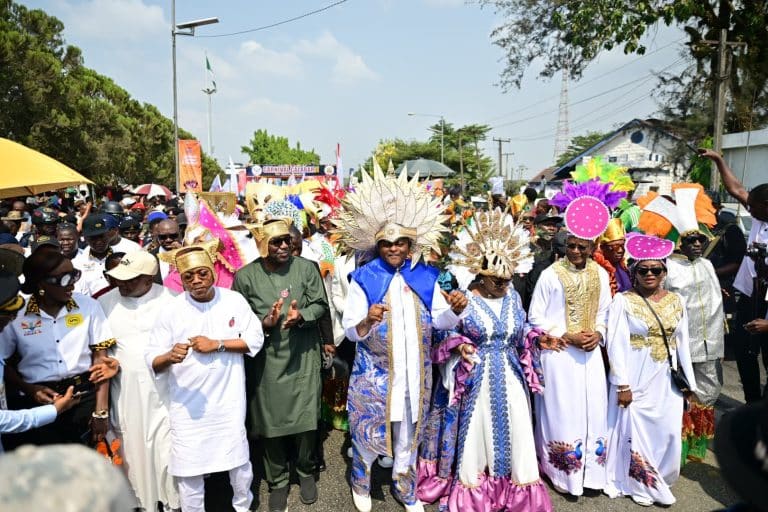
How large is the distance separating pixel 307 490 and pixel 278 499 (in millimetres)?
237

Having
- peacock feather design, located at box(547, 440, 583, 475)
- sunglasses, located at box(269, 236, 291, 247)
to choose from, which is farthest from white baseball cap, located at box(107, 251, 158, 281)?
peacock feather design, located at box(547, 440, 583, 475)

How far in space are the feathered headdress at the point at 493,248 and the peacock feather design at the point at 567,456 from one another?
1.34m

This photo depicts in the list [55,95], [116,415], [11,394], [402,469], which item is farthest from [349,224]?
[55,95]

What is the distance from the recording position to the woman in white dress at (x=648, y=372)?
11.9 ft

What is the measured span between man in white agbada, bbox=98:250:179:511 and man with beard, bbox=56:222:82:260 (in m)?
2.36

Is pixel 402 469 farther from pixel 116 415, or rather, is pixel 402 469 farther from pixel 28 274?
pixel 28 274

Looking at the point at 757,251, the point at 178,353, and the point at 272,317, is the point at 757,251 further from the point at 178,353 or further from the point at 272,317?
the point at 178,353

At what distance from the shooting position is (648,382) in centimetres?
367

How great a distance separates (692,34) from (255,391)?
53.7 ft

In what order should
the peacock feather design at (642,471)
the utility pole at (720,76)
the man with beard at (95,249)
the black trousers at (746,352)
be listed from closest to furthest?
the peacock feather design at (642,471) → the black trousers at (746,352) → the man with beard at (95,249) → the utility pole at (720,76)

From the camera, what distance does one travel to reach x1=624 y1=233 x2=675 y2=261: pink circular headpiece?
3533mm

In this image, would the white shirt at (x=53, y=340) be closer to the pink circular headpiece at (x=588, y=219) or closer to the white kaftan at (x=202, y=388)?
the white kaftan at (x=202, y=388)

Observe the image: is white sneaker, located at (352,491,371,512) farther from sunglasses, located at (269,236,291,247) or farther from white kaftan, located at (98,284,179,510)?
sunglasses, located at (269,236,291,247)

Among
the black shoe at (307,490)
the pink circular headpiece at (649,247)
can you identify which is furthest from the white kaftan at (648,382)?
the black shoe at (307,490)
